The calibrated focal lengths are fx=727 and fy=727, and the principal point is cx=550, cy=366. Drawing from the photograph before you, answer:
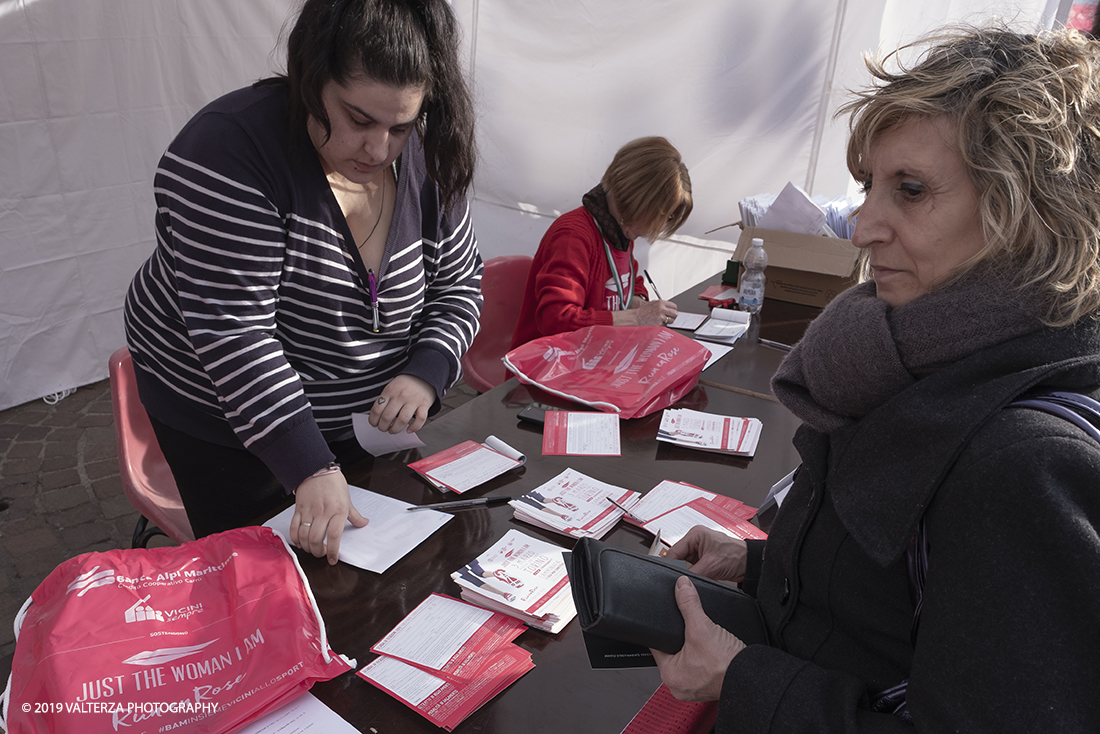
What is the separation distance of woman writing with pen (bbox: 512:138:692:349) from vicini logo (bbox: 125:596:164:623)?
1812mm

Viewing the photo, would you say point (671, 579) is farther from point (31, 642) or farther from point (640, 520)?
point (31, 642)

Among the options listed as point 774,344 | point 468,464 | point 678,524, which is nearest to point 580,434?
point 468,464

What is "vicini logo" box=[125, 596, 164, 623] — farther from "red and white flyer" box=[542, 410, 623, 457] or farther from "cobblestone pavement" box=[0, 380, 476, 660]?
"cobblestone pavement" box=[0, 380, 476, 660]

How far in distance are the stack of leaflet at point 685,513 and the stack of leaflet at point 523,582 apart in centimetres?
23

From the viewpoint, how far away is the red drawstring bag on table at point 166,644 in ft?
3.07

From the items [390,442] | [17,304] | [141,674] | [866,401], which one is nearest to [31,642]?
[141,674]

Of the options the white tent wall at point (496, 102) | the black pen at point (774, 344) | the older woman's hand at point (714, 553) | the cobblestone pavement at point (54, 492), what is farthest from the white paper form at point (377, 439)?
the white tent wall at point (496, 102)

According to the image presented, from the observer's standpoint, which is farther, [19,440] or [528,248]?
[528,248]

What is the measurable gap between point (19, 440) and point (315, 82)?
326 cm

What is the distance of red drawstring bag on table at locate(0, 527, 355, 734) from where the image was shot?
94 cm

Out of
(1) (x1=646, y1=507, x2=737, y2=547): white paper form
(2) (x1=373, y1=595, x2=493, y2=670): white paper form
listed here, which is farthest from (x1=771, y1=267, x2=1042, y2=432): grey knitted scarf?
(2) (x1=373, y1=595, x2=493, y2=670): white paper form

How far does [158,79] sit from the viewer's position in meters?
4.03

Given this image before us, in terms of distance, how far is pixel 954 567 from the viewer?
2.39 feet

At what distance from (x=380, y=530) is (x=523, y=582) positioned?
323 millimetres
